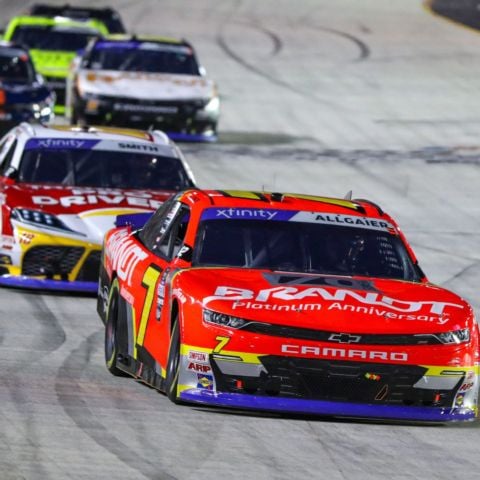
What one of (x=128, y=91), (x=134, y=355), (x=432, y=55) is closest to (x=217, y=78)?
(x=432, y=55)

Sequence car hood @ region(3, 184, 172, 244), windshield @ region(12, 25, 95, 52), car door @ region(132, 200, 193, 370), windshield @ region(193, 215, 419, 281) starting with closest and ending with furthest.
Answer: car door @ region(132, 200, 193, 370) → windshield @ region(193, 215, 419, 281) → car hood @ region(3, 184, 172, 244) → windshield @ region(12, 25, 95, 52)

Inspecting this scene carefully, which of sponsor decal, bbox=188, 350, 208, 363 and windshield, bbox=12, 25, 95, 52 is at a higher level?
sponsor decal, bbox=188, 350, 208, 363

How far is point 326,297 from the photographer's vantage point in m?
9.34

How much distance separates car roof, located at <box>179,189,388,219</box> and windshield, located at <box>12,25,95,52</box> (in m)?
22.2

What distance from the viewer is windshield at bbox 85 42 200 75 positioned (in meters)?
27.8

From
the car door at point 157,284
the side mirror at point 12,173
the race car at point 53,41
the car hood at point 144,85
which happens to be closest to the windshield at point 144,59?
the car hood at point 144,85

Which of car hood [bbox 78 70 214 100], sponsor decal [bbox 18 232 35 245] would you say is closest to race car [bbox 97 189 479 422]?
sponsor decal [bbox 18 232 35 245]

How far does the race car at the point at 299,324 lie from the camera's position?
903 cm

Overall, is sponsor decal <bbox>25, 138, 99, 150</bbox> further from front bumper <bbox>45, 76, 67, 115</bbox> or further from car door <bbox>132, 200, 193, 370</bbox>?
front bumper <bbox>45, 76, 67, 115</bbox>

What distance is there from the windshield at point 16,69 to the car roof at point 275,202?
55.9 feet

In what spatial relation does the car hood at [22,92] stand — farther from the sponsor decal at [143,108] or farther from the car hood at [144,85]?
the sponsor decal at [143,108]

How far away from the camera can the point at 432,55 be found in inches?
1706

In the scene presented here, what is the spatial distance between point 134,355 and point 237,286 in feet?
4.05

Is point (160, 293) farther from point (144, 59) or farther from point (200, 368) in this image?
point (144, 59)
